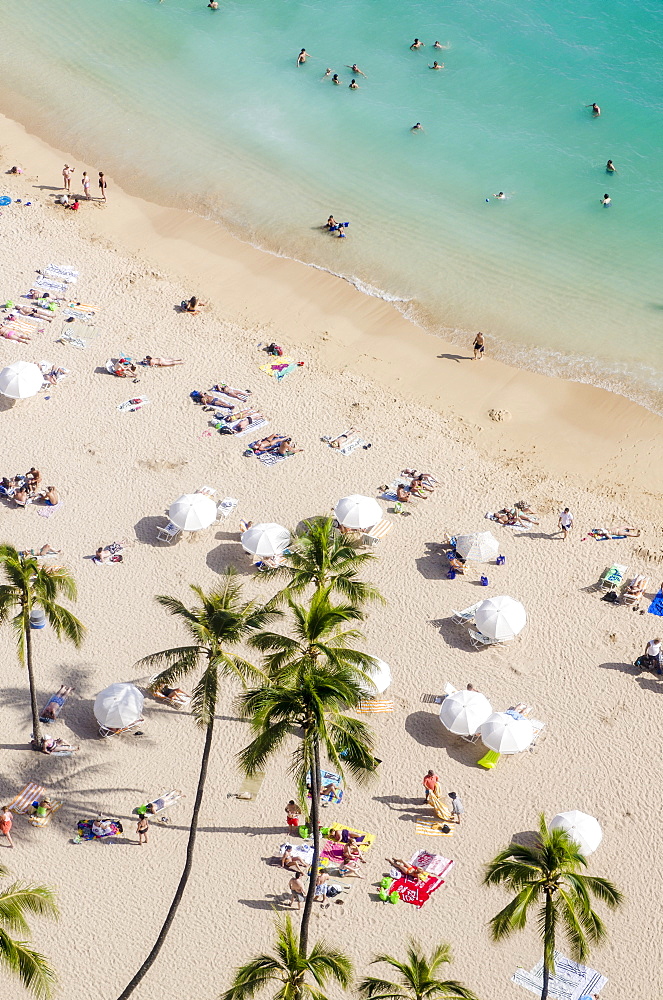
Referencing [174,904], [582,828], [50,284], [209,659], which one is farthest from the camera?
[50,284]

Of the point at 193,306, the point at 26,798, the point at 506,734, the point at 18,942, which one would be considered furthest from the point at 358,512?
the point at 18,942

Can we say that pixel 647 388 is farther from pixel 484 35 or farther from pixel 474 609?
pixel 484 35

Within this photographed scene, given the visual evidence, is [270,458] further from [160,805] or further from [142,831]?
[142,831]

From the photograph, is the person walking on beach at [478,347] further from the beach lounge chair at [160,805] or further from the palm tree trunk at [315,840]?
the palm tree trunk at [315,840]

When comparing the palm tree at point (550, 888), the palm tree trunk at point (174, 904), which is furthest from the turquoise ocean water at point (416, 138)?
the palm tree at point (550, 888)

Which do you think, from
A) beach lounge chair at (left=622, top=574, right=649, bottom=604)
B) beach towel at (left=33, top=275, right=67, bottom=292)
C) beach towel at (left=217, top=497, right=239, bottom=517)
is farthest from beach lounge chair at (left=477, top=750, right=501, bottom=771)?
beach towel at (left=33, top=275, right=67, bottom=292)

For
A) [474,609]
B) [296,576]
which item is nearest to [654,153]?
[474,609]

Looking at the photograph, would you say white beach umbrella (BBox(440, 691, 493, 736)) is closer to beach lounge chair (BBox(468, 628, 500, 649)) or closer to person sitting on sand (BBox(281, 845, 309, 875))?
beach lounge chair (BBox(468, 628, 500, 649))
